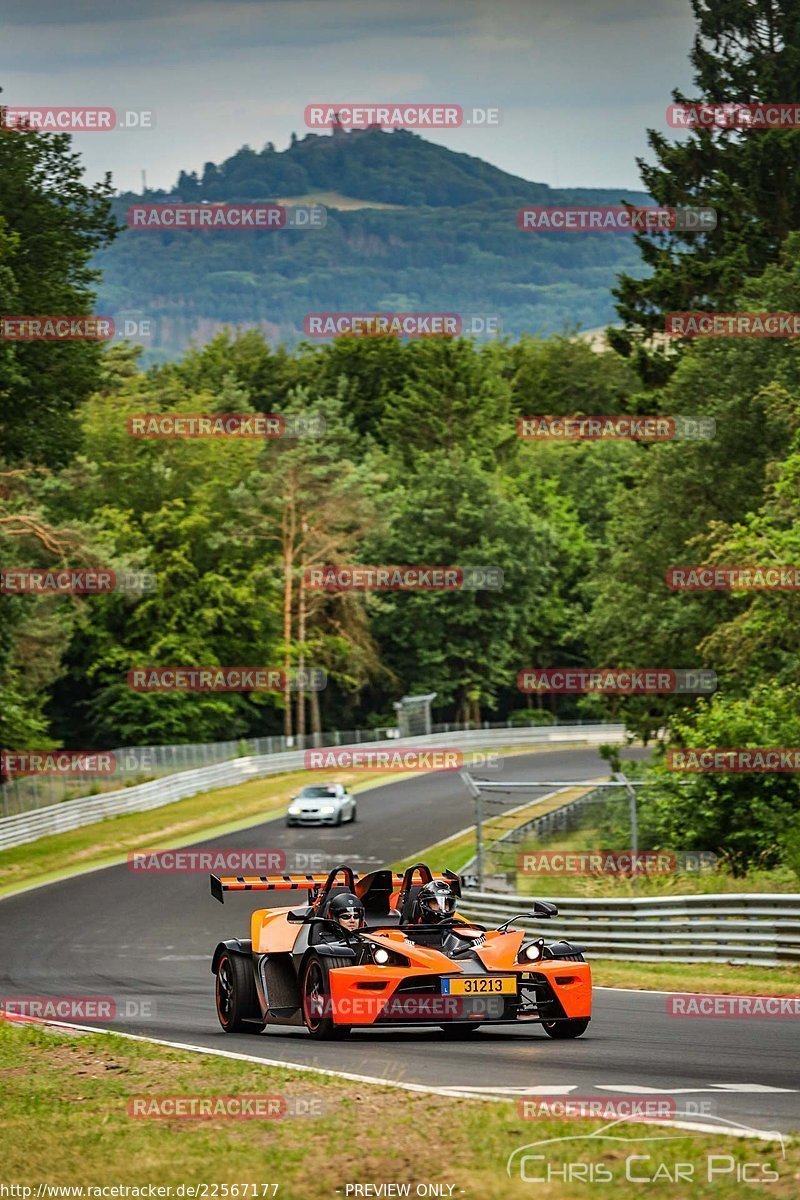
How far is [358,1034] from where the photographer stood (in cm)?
1362

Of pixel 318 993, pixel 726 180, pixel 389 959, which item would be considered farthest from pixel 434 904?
pixel 726 180

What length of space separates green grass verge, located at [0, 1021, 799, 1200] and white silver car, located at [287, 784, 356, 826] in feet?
132

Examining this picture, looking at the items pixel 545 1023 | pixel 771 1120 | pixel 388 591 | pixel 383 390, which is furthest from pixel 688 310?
pixel 383 390

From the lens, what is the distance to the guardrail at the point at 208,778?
1879 inches

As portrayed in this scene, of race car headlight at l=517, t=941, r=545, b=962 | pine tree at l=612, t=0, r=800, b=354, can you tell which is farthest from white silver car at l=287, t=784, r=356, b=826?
race car headlight at l=517, t=941, r=545, b=962

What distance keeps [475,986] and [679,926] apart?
32.5 ft

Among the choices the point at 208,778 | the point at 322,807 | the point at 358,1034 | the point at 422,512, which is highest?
the point at 422,512

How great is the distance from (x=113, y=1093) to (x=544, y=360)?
126252 mm

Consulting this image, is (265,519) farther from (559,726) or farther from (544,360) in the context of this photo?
(544,360)

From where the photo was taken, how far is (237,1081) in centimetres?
1073

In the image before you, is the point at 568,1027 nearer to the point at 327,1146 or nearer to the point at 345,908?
the point at 345,908

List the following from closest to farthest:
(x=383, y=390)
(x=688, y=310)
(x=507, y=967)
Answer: (x=507, y=967), (x=688, y=310), (x=383, y=390)

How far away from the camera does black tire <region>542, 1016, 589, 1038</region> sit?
12.7 meters

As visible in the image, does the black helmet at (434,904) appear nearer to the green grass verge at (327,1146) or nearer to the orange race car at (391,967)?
the orange race car at (391,967)
